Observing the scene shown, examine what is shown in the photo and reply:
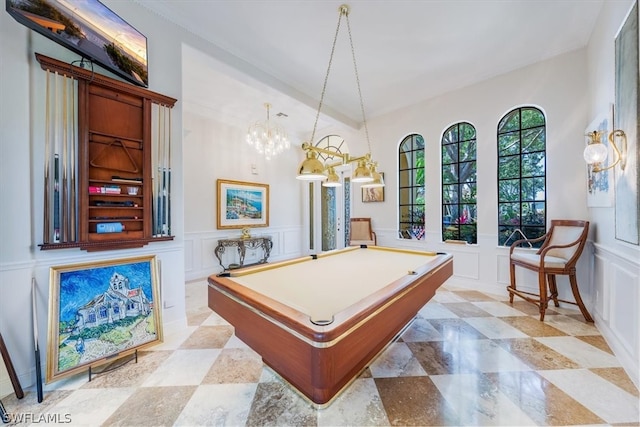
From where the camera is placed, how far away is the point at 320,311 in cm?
123

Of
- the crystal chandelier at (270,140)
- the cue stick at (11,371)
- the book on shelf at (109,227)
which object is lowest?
the cue stick at (11,371)

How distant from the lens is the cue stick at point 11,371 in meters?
1.54

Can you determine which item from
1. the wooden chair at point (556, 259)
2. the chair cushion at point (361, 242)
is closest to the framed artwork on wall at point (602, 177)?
the wooden chair at point (556, 259)

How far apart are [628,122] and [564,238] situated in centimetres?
151

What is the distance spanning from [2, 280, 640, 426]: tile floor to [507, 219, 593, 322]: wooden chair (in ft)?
1.30

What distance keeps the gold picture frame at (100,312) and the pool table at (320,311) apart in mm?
926

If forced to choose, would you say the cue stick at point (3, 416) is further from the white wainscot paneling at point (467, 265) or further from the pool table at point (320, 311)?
the white wainscot paneling at point (467, 265)

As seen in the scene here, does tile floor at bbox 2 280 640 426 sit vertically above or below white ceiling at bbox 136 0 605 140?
below

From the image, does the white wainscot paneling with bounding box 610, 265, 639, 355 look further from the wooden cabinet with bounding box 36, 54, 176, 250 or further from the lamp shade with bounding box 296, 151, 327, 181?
the wooden cabinet with bounding box 36, 54, 176, 250

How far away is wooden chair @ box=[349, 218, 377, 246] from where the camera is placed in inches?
189

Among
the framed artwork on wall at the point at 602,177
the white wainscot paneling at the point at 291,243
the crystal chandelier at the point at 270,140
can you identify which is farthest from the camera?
the white wainscot paneling at the point at 291,243

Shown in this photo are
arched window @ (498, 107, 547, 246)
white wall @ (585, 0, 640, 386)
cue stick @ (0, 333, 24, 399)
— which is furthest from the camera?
arched window @ (498, 107, 547, 246)

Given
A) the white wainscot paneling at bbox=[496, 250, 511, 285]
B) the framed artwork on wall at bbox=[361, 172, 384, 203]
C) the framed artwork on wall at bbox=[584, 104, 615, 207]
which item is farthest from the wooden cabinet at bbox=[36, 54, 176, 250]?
the white wainscot paneling at bbox=[496, 250, 511, 285]

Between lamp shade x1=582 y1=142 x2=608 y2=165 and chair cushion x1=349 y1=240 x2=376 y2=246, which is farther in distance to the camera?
chair cushion x1=349 y1=240 x2=376 y2=246
